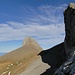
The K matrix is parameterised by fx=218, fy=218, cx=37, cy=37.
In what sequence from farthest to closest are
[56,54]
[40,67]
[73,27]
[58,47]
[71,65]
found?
[58,47], [56,54], [40,67], [73,27], [71,65]

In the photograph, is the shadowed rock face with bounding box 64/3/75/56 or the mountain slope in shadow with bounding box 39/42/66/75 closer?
the shadowed rock face with bounding box 64/3/75/56

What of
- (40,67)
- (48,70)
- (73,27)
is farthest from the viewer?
(40,67)

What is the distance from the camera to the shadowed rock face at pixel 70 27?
8493cm

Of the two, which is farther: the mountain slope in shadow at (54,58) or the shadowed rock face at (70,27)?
the mountain slope in shadow at (54,58)

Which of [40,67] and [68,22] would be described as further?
[40,67]

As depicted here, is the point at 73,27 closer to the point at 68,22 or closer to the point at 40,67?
the point at 68,22

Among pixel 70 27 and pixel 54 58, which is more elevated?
pixel 70 27

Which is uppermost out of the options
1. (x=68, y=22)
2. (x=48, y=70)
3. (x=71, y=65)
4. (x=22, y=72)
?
(x=68, y=22)

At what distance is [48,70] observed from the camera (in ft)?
295

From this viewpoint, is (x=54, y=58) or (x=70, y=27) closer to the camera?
(x=70, y=27)

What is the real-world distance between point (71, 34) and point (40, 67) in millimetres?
22289

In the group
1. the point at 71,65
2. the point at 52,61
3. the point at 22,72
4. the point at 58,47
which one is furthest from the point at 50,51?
the point at 71,65

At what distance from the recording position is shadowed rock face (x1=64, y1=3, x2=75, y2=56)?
84.9m

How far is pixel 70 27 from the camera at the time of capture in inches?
3462
